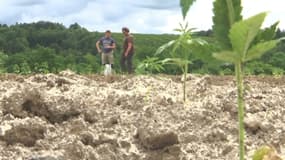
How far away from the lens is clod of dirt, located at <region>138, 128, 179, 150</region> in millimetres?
4426

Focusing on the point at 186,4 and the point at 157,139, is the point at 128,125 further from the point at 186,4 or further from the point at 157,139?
the point at 186,4

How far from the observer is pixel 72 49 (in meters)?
37.5

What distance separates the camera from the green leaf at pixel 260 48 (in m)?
1.75

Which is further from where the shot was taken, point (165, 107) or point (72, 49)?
point (72, 49)

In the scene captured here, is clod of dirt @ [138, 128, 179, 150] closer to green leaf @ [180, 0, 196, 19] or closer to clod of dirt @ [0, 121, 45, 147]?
clod of dirt @ [0, 121, 45, 147]

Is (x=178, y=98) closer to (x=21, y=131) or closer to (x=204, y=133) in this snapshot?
(x=204, y=133)

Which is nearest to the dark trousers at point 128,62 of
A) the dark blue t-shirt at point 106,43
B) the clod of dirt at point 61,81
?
the dark blue t-shirt at point 106,43

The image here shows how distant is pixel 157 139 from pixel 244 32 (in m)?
2.78

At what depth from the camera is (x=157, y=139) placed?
4430mm

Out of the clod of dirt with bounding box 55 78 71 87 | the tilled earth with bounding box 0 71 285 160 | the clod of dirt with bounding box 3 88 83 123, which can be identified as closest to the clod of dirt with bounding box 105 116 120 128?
the tilled earth with bounding box 0 71 285 160

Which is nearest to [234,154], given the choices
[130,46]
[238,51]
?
[238,51]

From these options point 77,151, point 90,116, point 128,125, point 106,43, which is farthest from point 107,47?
point 77,151

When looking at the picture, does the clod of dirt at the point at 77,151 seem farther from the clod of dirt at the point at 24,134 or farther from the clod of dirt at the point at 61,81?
the clod of dirt at the point at 61,81

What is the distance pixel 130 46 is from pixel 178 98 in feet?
33.8
